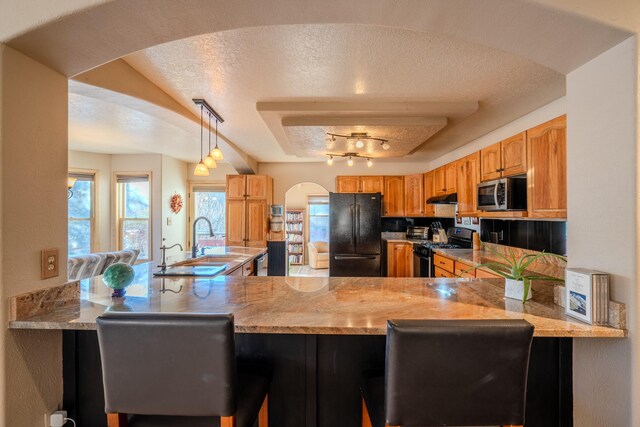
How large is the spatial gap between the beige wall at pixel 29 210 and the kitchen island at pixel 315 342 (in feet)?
0.31

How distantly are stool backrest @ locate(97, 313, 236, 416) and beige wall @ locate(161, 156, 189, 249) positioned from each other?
5.08 meters

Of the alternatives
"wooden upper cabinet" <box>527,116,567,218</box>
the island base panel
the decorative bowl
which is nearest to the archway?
"wooden upper cabinet" <box>527,116,567,218</box>

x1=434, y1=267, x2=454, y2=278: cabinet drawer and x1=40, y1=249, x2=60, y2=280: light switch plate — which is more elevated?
x1=40, y1=249, x2=60, y2=280: light switch plate

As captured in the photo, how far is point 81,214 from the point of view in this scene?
528 cm

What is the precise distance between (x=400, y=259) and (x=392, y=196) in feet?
4.00

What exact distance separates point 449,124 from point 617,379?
2.71 metres

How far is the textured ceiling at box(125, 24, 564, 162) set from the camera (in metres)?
1.79

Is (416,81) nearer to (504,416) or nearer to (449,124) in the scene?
(449,124)

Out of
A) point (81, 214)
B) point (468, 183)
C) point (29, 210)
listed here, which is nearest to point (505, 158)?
point (468, 183)

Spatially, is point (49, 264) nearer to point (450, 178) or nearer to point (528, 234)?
point (528, 234)

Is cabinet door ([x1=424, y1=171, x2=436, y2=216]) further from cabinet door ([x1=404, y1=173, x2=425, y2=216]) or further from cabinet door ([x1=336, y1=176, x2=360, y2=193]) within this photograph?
cabinet door ([x1=336, y1=176, x2=360, y2=193])

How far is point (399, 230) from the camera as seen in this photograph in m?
5.82

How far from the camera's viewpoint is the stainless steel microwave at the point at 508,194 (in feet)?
8.75

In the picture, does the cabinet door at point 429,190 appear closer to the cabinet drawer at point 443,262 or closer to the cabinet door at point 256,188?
the cabinet drawer at point 443,262
